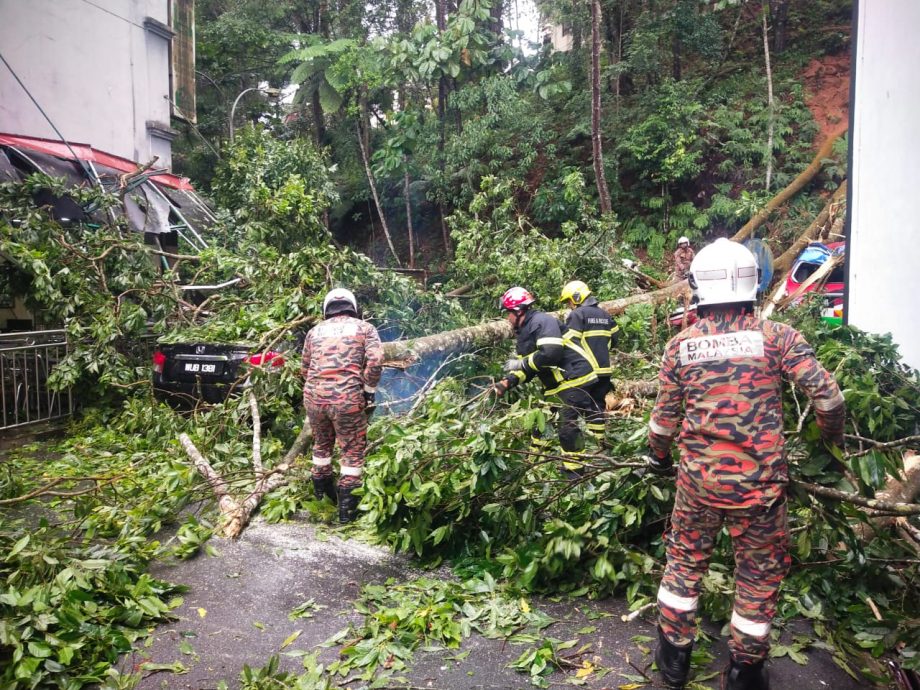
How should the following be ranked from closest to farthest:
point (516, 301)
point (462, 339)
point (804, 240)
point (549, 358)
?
1. point (549, 358)
2. point (516, 301)
3. point (462, 339)
4. point (804, 240)

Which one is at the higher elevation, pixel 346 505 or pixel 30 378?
pixel 30 378

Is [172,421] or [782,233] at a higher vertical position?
[782,233]

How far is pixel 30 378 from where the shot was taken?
23.8 feet

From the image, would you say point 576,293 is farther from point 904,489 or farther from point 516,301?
point 904,489

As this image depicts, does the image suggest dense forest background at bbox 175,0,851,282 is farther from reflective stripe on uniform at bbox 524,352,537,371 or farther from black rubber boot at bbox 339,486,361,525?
black rubber boot at bbox 339,486,361,525

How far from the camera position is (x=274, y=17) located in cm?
2089

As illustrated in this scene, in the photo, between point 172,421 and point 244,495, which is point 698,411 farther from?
point 172,421

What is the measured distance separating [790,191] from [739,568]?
42.8 ft

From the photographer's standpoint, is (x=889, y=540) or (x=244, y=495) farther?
(x=244, y=495)

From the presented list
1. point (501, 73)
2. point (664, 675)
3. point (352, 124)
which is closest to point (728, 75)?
point (501, 73)

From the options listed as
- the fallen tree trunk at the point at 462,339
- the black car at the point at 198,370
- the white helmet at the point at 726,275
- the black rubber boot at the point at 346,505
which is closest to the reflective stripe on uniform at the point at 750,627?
the white helmet at the point at 726,275

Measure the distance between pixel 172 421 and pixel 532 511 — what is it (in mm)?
4292

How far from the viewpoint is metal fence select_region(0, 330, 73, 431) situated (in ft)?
23.0

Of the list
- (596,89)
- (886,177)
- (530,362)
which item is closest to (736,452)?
(530,362)
